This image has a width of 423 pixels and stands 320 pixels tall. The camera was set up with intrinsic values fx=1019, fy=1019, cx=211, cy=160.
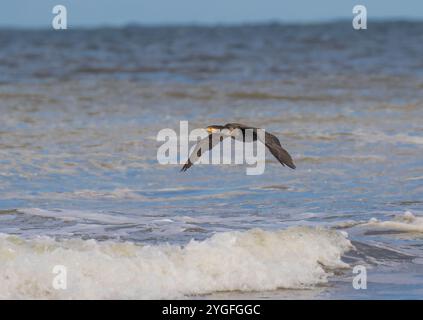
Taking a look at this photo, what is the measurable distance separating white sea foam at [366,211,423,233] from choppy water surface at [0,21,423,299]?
20mm

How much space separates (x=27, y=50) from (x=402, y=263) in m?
28.5

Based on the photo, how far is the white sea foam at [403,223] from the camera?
7546mm

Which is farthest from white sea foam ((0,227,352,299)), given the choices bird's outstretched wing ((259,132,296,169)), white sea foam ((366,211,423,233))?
white sea foam ((366,211,423,233))

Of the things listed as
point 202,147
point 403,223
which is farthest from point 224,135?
point 403,223

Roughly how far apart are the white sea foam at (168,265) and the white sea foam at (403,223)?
2.34ft

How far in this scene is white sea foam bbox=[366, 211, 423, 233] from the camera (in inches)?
297

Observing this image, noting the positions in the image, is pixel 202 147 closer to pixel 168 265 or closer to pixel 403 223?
pixel 168 265

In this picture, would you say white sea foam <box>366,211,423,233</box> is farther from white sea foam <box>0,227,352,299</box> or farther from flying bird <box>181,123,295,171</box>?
flying bird <box>181,123,295,171</box>

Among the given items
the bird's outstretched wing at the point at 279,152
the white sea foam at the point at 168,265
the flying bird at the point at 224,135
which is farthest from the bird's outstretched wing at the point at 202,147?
the white sea foam at the point at 168,265

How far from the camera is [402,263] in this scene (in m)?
6.68

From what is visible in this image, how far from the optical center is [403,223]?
7660mm
